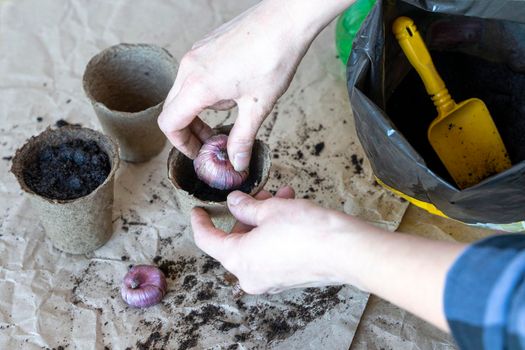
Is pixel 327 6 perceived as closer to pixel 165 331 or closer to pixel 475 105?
pixel 475 105

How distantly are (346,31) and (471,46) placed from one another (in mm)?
313

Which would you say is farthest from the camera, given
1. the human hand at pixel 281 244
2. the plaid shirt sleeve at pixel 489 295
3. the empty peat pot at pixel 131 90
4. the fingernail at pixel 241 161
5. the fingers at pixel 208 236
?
the empty peat pot at pixel 131 90

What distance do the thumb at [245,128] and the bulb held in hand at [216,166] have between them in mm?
46

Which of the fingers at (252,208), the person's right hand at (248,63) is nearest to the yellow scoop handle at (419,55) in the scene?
the person's right hand at (248,63)

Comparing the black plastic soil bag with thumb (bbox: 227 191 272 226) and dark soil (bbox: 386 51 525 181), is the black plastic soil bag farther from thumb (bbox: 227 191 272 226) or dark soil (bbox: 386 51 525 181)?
thumb (bbox: 227 191 272 226)

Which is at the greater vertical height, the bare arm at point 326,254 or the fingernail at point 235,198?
the bare arm at point 326,254

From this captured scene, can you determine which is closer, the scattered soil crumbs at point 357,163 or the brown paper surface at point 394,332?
the brown paper surface at point 394,332

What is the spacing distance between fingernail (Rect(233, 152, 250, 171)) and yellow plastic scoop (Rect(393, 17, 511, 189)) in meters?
0.39

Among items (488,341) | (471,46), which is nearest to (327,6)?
(471,46)

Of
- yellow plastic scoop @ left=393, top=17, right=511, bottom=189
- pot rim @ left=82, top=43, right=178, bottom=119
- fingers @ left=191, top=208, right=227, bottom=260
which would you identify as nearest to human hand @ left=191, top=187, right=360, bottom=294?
fingers @ left=191, top=208, right=227, bottom=260

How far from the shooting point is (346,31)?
140 cm

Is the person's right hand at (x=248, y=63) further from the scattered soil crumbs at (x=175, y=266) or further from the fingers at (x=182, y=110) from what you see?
the scattered soil crumbs at (x=175, y=266)

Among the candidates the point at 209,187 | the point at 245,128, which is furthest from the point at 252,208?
the point at 209,187

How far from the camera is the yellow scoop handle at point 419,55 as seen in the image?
106 centimetres
